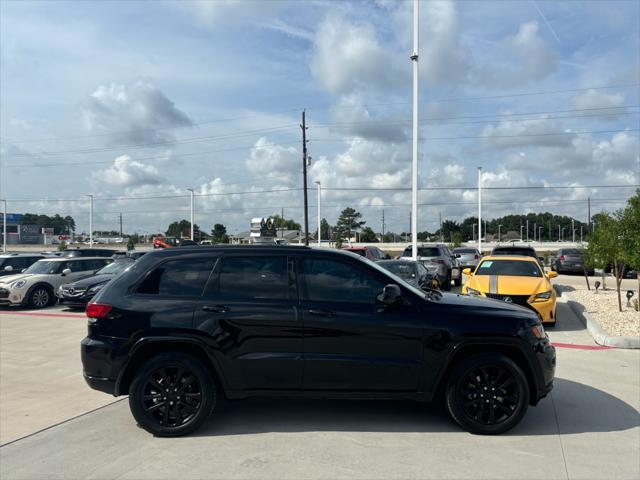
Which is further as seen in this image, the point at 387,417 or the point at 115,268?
the point at 115,268

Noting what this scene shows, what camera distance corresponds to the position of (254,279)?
17.2 feet

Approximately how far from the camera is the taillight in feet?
16.8

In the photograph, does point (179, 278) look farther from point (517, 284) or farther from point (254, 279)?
point (517, 284)

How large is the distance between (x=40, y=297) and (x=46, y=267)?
1.19m

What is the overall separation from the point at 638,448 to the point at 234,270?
4049 millimetres

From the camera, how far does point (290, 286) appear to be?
519cm

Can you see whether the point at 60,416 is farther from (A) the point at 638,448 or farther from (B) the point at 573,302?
(B) the point at 573,302

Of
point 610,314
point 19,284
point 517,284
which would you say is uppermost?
point 517,284

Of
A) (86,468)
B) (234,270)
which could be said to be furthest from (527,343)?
(86,468)

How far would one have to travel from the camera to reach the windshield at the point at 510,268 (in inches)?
483

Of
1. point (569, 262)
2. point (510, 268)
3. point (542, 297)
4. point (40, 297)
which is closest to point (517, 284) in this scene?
point (542, 297)

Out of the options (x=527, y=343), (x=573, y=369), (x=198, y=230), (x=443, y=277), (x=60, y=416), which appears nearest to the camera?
(x=527, y=343)

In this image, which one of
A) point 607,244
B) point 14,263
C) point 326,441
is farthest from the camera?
point 14,263

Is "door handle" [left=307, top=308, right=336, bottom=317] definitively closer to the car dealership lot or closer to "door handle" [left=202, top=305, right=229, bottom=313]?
"door handle" [left=202, top=305, right=229, bottom=313]
